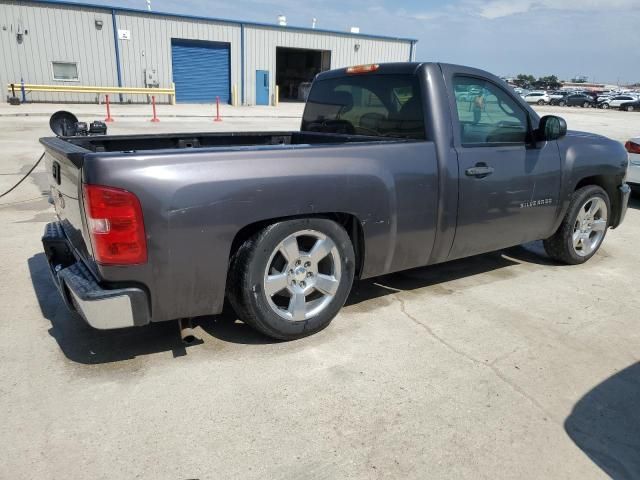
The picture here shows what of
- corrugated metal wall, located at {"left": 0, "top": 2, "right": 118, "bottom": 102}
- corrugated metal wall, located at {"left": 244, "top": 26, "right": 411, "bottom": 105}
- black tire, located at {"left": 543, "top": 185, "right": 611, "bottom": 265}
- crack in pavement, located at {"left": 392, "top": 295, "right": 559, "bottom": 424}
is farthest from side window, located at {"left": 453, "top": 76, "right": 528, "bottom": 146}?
corrugated metal wall, located at {"left": 244, "top": 26, "right": 411, "bottom": 105}

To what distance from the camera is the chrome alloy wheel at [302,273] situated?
320cm

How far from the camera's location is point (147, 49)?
27.5m

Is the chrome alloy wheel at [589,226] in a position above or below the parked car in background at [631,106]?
below

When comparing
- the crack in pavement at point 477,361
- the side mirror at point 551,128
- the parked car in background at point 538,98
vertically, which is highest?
the parked car in background at point 538,98

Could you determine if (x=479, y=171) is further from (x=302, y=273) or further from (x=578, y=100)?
(x=578, y=100)

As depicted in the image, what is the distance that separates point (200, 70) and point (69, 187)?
94.4 feet

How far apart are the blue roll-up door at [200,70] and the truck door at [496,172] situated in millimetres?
27760

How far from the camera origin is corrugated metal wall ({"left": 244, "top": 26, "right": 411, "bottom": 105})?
31.1 metres

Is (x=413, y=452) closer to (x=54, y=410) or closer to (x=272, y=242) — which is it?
(x=272, y=242)

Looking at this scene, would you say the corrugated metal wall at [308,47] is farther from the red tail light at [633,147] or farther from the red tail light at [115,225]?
the red tail light at [115,225]

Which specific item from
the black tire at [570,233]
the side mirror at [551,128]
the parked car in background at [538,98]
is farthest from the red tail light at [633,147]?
the parked car in background at [538,98]

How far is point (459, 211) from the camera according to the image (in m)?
3.86

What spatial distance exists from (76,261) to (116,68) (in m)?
26.7

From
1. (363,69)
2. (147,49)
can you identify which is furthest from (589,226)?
(147,49)
